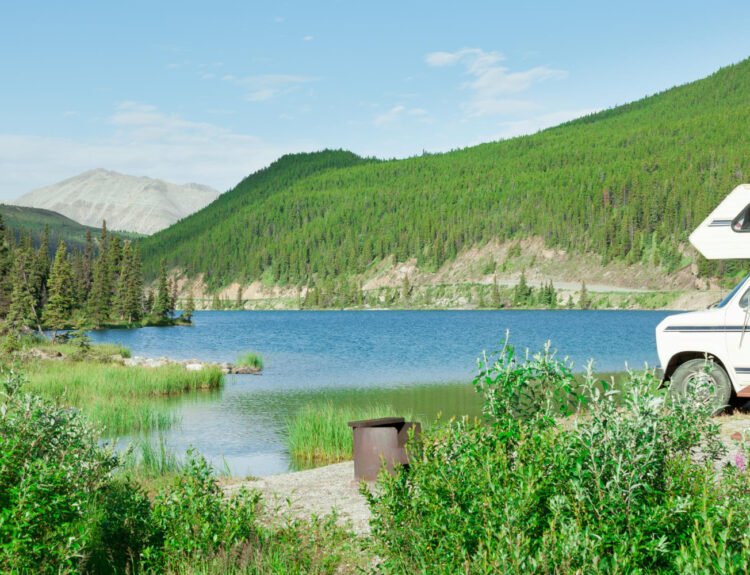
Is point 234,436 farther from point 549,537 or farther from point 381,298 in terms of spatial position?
point 381,298

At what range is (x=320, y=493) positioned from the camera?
1016cm

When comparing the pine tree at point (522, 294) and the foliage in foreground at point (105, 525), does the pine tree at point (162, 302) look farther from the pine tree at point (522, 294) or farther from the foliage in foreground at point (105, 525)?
the foliage in foreground at point (105, 525)

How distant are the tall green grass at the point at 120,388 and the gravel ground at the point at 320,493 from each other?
354 inches

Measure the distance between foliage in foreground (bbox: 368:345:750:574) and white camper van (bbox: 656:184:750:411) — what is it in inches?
293

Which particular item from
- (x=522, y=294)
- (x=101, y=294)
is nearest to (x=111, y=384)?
(x=101, y=294)

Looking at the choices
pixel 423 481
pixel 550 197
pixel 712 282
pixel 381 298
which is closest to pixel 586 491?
pixel 423 481

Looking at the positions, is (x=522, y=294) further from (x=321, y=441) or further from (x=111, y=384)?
(x=321, y=441)

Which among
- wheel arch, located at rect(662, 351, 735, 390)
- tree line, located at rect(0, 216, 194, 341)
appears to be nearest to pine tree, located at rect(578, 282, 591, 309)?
tree line, located at rect(0, 216, 194, 341)

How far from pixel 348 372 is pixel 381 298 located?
147676mm

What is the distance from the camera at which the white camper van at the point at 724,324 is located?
12617mm

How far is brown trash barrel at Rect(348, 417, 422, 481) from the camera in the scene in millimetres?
10219

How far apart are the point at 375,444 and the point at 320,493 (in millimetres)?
1143

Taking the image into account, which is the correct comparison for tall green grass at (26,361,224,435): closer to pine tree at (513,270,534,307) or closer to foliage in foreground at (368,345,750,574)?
foliage in foreground at (368,345,750,574)

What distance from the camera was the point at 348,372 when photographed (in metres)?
38.0
